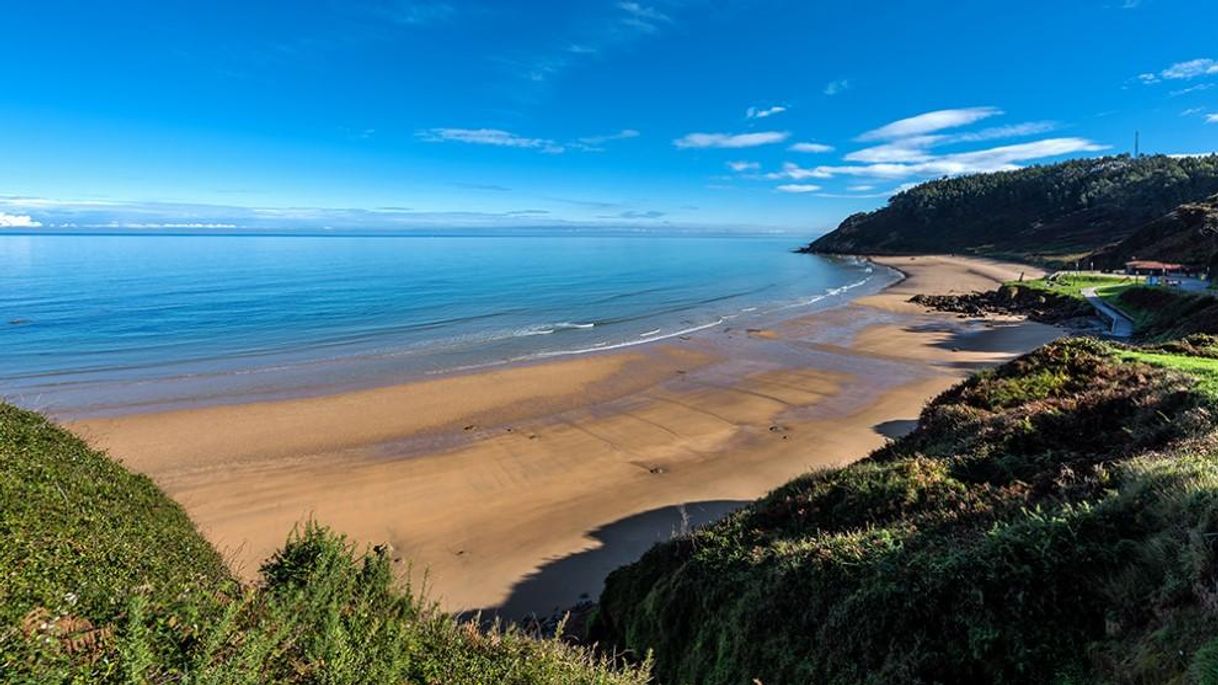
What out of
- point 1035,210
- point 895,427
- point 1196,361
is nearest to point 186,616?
point 1196,361

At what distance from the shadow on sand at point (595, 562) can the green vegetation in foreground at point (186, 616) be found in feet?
12.3

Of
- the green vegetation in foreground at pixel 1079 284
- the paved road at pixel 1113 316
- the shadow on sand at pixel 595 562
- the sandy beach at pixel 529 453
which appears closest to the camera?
the shadow on sand at pixel 595 562

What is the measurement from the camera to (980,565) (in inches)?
166

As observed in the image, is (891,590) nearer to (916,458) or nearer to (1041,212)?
(916,458)

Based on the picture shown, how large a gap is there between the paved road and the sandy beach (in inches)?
146

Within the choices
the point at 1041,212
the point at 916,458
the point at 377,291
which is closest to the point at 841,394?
the point at 916,458

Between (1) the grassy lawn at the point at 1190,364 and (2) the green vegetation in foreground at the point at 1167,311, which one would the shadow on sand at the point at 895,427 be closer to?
(1) the grassy lawn at the point at 1190,364

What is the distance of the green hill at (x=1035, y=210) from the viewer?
274 ft

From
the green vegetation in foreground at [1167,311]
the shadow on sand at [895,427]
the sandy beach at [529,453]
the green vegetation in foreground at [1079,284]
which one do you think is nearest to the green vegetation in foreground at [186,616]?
the sandy beach at [529,453]

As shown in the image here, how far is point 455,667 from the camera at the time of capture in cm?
432

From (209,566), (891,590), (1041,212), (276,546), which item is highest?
(1041,212)

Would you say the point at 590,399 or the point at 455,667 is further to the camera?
the point at 590,399

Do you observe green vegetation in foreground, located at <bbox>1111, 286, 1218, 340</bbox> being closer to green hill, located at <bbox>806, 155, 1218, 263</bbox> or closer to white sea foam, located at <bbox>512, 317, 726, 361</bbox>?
white sea foam, located at <bbox>512, 317, 726, 361</bbox>

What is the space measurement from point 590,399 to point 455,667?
54.1ft
